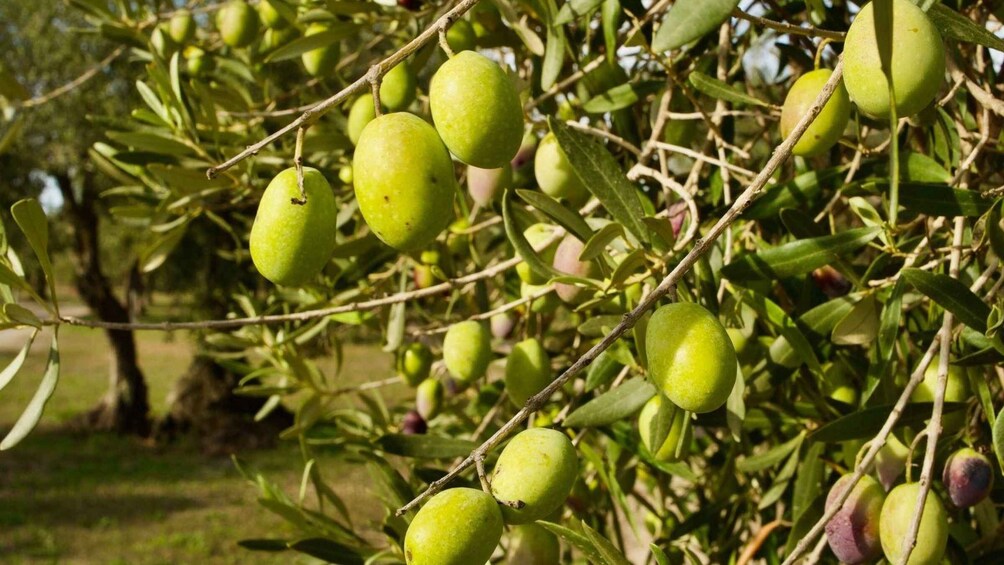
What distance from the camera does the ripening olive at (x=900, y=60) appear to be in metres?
0.62

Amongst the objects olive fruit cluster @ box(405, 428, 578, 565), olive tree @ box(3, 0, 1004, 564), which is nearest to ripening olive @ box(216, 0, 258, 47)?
olive tree @ box(3, 0, 1004, 564)

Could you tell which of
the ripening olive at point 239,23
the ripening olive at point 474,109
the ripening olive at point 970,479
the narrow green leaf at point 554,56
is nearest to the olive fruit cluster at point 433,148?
the ripening olive at point 474,109

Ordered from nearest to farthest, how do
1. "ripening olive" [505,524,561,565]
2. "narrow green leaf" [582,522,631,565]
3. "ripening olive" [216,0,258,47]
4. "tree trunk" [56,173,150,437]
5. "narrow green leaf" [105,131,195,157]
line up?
1. "narrow green leaf" [582,522,631,565]
2. "ripening olive" [505,524,561,565]
3. "narrow green leaf" [105,131,195,157]
4. "ripening olive" [216,0,258,47]
5. "tree trunk" [56,173,150,437]

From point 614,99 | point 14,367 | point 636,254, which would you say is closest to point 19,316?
point 14,367

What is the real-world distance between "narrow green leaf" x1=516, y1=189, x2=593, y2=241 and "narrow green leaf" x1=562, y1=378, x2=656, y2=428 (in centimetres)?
19

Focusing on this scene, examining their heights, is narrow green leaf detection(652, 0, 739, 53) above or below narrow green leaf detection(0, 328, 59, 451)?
above

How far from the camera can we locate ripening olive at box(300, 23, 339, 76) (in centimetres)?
132

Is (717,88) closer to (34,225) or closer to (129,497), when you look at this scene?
(34,225)

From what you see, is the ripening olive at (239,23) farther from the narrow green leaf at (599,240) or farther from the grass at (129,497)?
the grass at (129,497)

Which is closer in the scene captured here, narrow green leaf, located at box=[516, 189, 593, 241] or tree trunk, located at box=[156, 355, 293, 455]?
narrow green leaf, located at box=[516, 189, 593, 241]

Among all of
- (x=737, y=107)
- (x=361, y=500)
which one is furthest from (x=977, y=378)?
(x=361, y=500)

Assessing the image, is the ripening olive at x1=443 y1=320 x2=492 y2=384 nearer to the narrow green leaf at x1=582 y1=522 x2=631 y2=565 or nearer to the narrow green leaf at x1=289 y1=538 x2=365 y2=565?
the narrow green leaf at x1=289 y1=538 x2=365 y2=565

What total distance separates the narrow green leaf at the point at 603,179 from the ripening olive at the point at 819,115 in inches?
6.8

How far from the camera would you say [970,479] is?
0.90 meters
